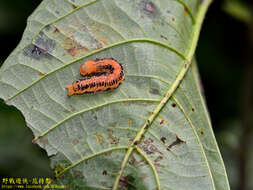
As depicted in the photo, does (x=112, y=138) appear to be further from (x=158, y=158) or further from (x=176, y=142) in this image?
(x=176, y=142)

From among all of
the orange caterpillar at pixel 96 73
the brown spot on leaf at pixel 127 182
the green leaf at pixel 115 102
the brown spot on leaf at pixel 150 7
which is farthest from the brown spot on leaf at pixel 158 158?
the brown spot on leaf at pixel 150 7

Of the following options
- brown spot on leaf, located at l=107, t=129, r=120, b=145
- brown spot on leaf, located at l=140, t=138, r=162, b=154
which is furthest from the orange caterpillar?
brown spot on leaf, located at l=140, t=138, r=162, b=154

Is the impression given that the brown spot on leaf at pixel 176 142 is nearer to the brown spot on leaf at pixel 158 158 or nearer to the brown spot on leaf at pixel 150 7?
the brown spot on leaf at pixel 158 158

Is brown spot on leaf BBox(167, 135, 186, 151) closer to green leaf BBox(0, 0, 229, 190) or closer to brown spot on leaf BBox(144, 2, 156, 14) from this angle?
green leaf BBox(0, 0, 229, 190)

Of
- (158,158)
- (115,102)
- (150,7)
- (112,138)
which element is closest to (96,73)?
(115,102)

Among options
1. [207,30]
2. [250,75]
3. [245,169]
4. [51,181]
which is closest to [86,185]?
[51,181]
